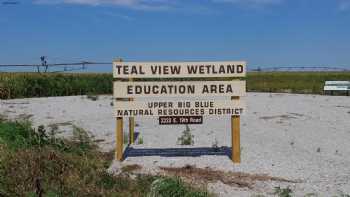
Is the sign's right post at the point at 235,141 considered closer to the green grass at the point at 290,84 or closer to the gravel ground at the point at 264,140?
the gravel ground at the point at 264,140

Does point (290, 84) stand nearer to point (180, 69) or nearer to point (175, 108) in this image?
point (175, 108)

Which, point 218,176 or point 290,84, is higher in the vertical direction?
point 290,84

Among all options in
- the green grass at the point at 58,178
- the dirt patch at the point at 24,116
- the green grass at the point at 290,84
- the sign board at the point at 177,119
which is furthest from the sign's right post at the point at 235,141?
the green grass at the point at 290,84

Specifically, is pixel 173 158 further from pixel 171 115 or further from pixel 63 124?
pixel 63 124

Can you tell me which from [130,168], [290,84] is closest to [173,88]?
[130,168]

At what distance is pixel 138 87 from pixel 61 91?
19807 mm

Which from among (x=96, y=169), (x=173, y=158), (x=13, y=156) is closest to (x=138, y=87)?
(x=173, y=158)

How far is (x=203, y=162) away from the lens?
9.12 meters

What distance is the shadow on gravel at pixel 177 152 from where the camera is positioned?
9877 mm

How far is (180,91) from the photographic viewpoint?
30.2ft

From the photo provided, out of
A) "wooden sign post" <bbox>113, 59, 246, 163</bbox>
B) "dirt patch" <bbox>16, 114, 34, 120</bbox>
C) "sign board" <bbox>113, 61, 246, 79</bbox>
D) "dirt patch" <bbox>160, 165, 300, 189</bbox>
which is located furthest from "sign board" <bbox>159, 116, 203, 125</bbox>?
"dirt patch" <bbox>16, 114, 34, 120</bbox>

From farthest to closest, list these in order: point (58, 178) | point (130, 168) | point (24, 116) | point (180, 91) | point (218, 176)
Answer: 1. point (24, 116)
2. point (180, 91)
3. point (130, 168)
4. point (218, 176)
5. point (58, 178)

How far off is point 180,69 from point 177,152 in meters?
1.95

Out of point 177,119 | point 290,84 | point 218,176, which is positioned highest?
point 290,84
